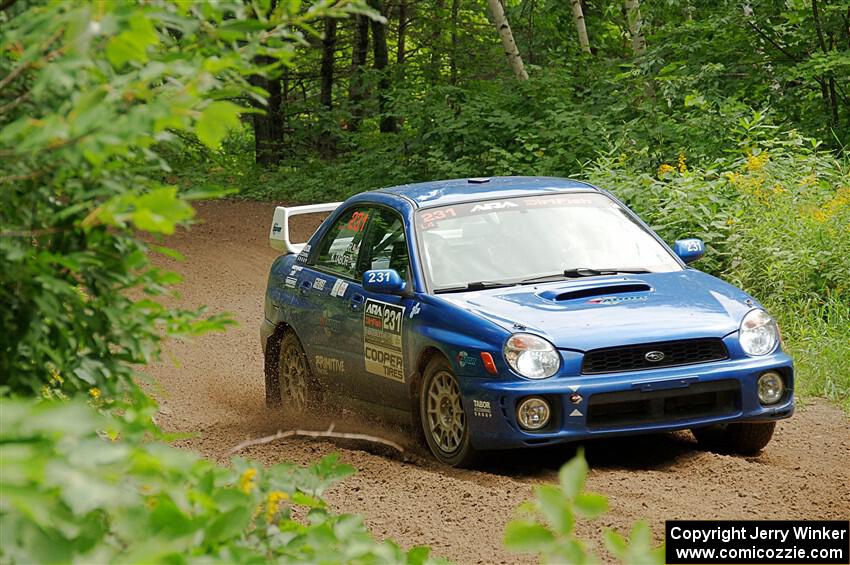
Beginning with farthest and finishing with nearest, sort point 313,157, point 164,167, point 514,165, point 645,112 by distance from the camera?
1. point 313,157
2. point 514,165
3. point 645,112
4. point 164,167

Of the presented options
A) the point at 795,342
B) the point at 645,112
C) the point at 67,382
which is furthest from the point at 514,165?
the point at 67,382

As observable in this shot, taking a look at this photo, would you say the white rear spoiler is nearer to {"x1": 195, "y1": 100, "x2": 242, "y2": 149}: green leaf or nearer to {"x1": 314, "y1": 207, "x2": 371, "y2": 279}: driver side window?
{"x1": 314, "y1": 207, "x2": 371, "y2": 279}: driver side window

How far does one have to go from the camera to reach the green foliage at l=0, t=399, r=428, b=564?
6.98ft

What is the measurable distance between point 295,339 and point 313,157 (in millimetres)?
23092

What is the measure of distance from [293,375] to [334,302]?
958 millimetres

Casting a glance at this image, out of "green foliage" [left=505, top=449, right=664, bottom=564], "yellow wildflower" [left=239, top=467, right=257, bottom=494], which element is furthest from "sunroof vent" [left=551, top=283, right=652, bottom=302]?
"green foliage" [left=505, top=449, right=664, bottom=564]

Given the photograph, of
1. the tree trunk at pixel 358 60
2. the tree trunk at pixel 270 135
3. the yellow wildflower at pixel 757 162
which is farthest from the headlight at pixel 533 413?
the tree trunk at pixel 358 60

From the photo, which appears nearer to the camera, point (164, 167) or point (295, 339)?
point (164, 167)

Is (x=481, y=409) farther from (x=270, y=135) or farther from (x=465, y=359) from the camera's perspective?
(x=270, y=135)

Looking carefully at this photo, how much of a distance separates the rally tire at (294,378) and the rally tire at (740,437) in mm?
2821

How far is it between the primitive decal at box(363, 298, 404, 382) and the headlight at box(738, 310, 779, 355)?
1993mm

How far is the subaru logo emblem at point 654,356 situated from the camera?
7.18 metres

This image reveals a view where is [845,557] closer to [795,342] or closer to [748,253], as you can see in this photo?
[795,342]

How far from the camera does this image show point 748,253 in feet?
40.9
